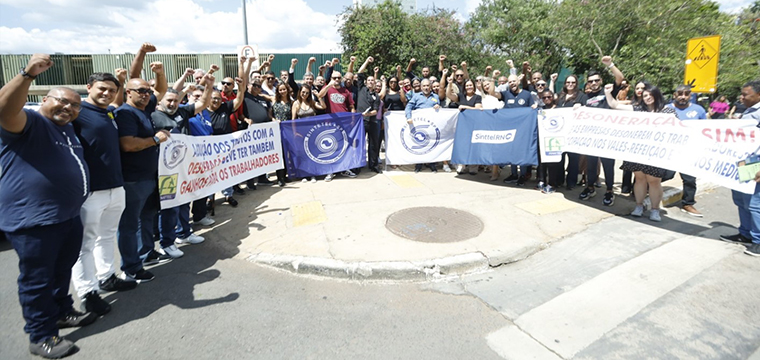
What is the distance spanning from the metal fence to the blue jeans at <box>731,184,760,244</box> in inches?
776

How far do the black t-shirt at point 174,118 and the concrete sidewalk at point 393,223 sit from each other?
1.52 m

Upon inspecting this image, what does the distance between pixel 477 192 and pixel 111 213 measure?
5.43m

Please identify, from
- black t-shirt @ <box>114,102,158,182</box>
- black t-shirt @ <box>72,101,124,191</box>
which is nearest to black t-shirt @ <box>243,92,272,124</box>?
black t-shirt @ <box>114,102,158,182</box>

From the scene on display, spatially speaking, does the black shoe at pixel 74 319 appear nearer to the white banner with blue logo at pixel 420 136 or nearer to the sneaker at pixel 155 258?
the sneaker at pixel 155 258

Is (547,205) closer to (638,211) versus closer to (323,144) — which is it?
(638,211)

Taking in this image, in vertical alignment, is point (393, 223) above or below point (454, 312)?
above

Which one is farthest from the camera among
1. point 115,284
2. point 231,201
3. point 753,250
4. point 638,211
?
point 231,201

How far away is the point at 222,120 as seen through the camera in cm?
632

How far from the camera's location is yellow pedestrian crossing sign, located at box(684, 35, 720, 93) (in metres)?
8.15

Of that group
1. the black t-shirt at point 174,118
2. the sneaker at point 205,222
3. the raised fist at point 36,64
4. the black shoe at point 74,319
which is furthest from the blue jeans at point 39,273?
the sneaker at point 205,222

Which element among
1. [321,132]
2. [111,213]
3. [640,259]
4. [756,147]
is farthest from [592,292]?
[321,132]

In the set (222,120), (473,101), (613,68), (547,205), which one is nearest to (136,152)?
(222,120)

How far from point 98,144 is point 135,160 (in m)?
0.53

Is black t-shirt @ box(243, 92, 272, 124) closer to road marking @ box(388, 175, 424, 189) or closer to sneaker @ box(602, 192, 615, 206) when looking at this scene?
road marking @ box(388, 175, 424, 189)
